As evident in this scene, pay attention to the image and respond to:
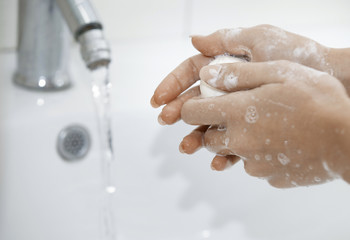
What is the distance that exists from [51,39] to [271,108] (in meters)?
0.29

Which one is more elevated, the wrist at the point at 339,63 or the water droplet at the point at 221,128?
the wrist at the point at 339,63

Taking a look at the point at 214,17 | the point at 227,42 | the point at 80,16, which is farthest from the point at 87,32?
the point at 214,17

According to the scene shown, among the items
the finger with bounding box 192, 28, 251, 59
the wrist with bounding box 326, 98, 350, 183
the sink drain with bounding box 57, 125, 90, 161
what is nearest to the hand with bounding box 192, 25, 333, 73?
the finger with bounding box 192, 28, 251, 59

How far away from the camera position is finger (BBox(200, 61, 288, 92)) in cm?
34

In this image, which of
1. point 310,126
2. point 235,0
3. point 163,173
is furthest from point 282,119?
point 235,0

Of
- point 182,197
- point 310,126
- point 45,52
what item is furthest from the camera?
point 182,197

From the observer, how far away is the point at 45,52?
512 millimetres

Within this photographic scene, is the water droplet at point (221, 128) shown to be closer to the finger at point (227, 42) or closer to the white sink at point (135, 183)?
the finger at point (227, 42)

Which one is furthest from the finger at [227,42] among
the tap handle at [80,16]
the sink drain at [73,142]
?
the sink drain at [73,142]

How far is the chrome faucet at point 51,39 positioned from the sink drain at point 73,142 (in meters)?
0.06

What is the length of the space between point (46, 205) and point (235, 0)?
43 cm

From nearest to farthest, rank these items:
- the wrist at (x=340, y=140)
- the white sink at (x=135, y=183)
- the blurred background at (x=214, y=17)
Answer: the wrist at (x=340, y=140), the white sink at (x=135, y=183), the blurred background at (x=214, y=17)

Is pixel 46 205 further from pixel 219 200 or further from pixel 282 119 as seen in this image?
pixel 282 119

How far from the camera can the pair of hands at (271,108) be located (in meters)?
0.32
